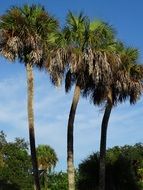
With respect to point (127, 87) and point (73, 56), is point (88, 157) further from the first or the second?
point (73, 56)

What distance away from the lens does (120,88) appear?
29.3 metres

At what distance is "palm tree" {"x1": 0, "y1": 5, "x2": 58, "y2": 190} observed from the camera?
26578mm

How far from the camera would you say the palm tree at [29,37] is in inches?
1046

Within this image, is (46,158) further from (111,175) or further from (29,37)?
(29,37)

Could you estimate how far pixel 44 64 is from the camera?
89.0ft

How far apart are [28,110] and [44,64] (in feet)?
8.02

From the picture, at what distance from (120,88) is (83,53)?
156 inches

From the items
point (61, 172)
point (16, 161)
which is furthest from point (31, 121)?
point (61, 172)

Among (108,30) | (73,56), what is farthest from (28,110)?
(108,30)

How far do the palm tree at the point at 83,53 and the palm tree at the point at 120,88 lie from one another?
152 cm

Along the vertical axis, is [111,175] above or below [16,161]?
below

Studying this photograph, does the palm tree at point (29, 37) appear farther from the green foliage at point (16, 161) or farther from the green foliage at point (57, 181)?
the green foliage at point (57, 181)

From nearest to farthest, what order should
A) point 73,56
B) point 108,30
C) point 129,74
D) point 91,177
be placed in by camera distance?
point 73,56
point 108,30
point 129,74
point 91,177

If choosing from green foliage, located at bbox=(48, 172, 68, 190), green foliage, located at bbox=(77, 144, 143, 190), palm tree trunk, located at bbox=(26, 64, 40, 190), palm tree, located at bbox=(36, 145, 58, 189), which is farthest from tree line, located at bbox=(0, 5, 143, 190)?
palm tree, located at bbox=(36, 145, 58, 189)
